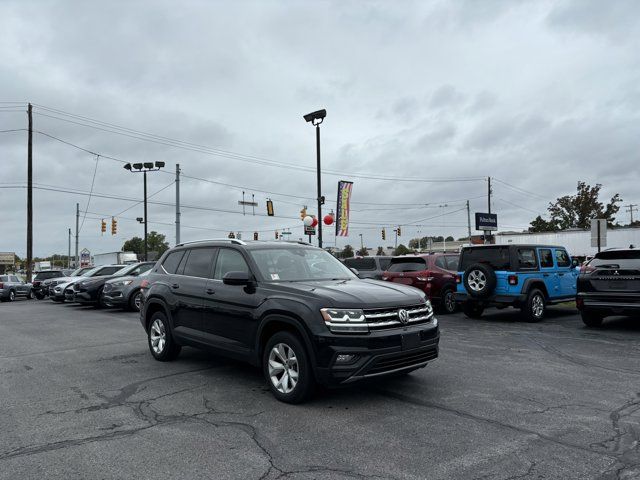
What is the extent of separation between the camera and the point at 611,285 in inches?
395

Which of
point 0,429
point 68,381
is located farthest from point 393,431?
point 68,381

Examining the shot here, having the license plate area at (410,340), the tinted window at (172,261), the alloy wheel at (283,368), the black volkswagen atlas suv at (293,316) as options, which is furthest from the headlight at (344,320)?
the tinted window at (172,261)

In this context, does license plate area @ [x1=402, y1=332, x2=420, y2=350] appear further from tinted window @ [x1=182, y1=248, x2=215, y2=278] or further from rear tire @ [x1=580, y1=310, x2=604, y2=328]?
rear tire @ [x1=580, y1=310, x2=604, y2=328]

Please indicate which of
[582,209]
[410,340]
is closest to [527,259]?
[410,340]

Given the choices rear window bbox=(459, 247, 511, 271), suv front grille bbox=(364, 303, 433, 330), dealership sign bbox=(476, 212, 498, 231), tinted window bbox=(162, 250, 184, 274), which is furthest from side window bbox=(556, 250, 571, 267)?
dealership sign bbox=(476, 212, 498, 231)

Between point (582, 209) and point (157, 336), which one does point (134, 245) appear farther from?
point (157, 336)

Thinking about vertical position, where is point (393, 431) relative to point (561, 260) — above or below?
below

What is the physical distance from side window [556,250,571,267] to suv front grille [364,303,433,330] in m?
8.79

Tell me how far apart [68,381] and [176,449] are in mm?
3184

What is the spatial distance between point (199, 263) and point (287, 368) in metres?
2.44

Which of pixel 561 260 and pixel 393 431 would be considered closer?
pixel 393 431

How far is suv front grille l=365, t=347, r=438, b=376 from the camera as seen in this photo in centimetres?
486

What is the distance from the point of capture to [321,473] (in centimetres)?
356

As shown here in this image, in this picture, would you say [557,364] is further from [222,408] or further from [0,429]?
[0,429]
